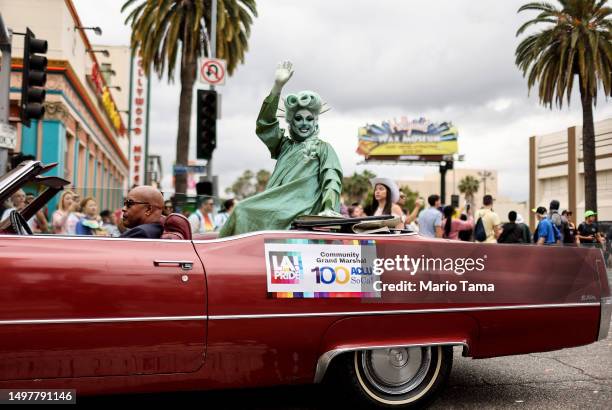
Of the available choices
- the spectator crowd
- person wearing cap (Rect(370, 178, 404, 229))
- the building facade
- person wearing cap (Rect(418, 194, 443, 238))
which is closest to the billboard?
the building facade

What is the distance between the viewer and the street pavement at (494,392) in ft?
11.9

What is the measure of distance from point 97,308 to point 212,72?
10631 mm

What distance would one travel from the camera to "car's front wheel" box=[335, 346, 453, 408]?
334 cm

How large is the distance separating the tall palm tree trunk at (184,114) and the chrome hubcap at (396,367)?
46.0 ft

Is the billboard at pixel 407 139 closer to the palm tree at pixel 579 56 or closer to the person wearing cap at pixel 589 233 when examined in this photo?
the palm tree at pixel 579 56

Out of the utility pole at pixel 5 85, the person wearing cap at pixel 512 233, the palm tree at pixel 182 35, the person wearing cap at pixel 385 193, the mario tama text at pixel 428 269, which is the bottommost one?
the mario tama text at pixel 428 269

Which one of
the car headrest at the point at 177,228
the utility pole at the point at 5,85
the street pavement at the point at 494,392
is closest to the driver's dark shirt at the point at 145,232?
the car headrest at the point at 177,228

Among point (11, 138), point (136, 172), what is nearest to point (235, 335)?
point (11, 138)

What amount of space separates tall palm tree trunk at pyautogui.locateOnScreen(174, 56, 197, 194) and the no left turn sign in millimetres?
4330

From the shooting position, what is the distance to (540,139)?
4234 cm

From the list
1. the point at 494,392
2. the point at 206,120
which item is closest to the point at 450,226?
the point at 206,120

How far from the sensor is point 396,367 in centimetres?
342

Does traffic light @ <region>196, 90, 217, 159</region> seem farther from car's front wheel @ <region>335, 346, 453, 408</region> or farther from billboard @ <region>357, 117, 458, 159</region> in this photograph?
billboard @ <region>357, 117, 458, 159</region>

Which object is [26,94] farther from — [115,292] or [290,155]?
[115,292]
